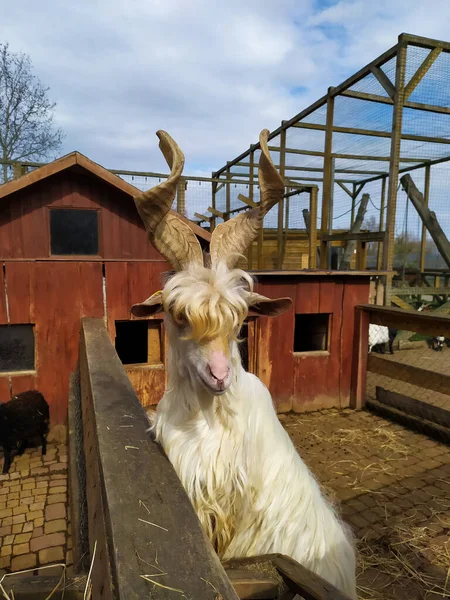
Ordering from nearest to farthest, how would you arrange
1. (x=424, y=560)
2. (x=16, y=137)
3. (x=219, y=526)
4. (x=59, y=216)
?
1. (x=219, y=526)
2. (x=424, y=560)
3. (x=59, y=216)
4. (x=16, y=137)

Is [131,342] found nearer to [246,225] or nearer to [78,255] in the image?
[78,255]

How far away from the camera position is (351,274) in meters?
6.50

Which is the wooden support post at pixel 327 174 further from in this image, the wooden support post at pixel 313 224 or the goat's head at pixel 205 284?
the goat's head at pixel 205 284

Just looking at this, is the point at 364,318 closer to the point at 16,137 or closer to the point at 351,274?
the point at 351,274

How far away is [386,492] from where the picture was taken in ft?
13.3

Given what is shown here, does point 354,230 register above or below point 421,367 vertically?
above

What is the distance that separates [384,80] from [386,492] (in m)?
6.28

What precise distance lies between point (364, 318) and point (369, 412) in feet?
5.22

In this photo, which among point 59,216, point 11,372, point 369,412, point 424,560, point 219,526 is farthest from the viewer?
point 369,412

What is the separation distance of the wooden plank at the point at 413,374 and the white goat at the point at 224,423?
361cm

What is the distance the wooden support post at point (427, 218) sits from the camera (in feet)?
31.3

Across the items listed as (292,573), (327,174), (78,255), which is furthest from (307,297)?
(292,573)

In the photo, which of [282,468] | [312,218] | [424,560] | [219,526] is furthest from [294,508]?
[312,218]

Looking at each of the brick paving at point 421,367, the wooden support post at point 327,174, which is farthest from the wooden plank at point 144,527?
the wooden support post at point 327,174
